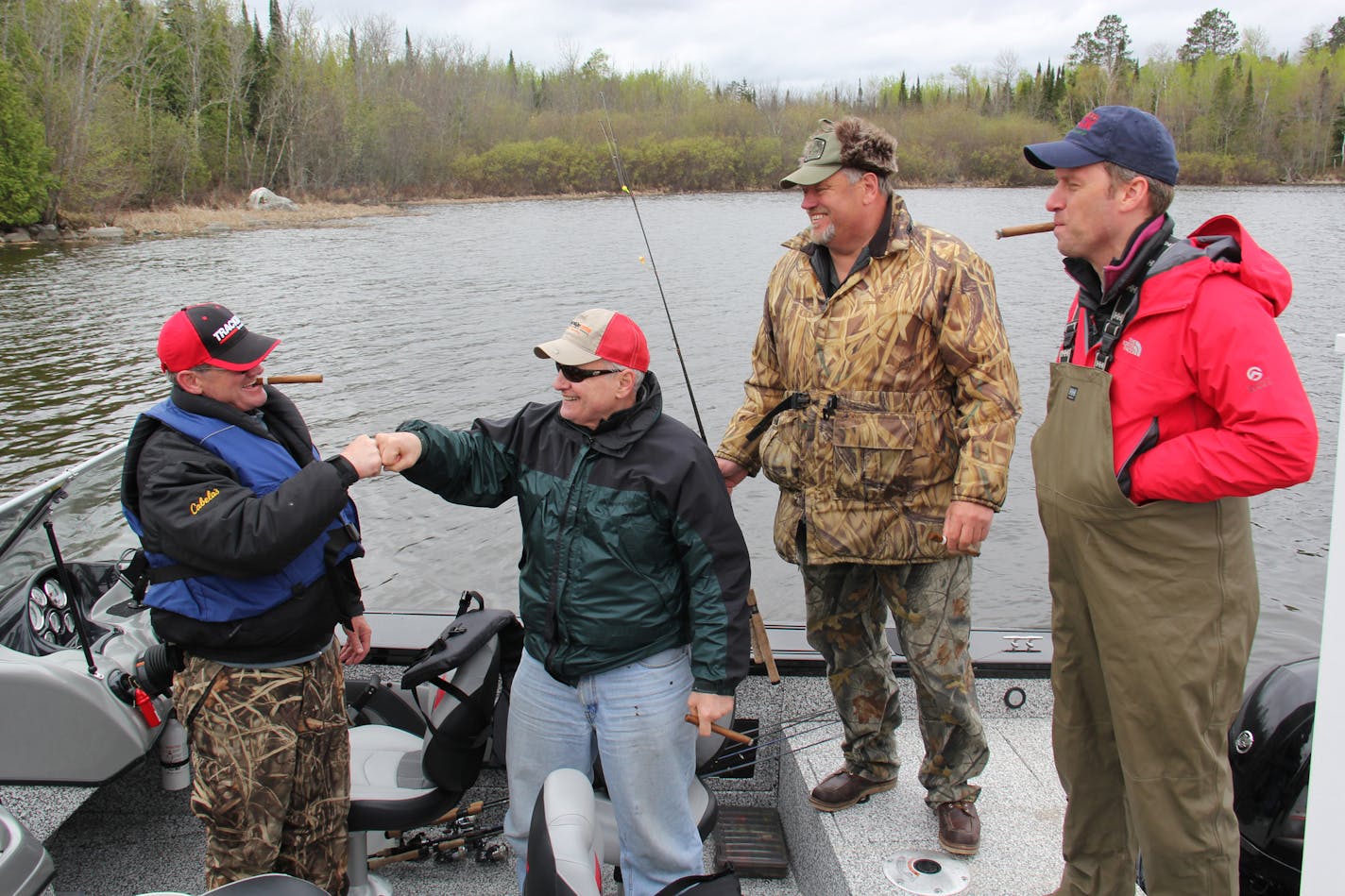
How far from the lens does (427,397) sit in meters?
11.1

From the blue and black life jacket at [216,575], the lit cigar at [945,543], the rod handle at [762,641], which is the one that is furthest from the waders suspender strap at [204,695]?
the lit cigar at [945,543]

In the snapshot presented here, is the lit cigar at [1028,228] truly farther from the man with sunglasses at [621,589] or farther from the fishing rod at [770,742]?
the fishing rod at [770,742]

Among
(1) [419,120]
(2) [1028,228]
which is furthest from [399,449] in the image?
(1) [419,120]

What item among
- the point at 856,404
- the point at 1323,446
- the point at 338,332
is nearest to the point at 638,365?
the point at 856,404

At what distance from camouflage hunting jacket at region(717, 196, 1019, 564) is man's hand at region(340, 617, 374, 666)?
4.31 feet

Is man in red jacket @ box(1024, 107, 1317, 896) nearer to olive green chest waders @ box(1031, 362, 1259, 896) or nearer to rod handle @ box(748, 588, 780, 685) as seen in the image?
olive green chest waders @ box(1031, 362, 1259, 896)

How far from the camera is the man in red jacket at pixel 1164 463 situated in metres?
1.71

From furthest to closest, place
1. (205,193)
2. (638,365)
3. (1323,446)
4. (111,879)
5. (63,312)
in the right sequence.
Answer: (205,193)
(63,312)
(1323,446)
(111,879)
(638,365)

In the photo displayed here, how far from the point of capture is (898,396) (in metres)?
2.42

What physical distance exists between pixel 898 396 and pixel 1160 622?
819mm

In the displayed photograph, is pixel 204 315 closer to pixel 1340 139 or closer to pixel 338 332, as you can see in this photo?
pixel 338 332

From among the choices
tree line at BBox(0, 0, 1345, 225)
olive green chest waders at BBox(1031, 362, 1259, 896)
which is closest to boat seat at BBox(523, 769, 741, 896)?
olive green chest waders at BBox(1031, 362, 1259, 896)

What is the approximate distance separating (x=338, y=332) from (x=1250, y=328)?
14.1 m

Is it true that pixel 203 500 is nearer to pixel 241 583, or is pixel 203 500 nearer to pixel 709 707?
pixel 241 583
